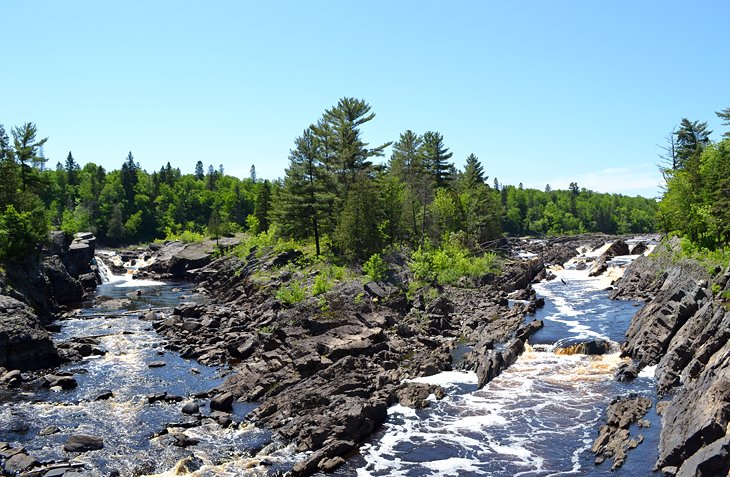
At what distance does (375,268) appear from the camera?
2304 inches

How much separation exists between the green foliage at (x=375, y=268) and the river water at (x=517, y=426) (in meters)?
20.5

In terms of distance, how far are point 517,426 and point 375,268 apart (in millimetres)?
32436

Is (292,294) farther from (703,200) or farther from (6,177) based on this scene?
(703,200)

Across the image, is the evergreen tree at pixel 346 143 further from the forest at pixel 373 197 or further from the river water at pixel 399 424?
the river water at pixel 399 424

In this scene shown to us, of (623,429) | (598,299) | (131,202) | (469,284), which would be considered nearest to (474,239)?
(469,284)

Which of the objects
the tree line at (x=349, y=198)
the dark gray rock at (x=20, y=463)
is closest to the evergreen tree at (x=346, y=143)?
the tree line at (x=349, y=198)

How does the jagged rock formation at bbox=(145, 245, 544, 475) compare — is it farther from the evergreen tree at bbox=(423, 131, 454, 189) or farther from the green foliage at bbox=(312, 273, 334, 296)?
the evergreen tree at bbox=(423, 131, 454, 189)

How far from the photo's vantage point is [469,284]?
66.4m

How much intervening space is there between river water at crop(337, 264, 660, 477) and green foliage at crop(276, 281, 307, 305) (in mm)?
20253

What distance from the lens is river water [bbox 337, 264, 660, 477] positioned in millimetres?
23422

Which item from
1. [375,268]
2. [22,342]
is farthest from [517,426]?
[22,342]

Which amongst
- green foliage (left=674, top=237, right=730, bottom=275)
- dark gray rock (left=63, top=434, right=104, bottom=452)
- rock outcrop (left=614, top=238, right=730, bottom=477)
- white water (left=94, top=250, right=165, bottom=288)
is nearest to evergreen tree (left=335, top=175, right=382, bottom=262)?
rock outcrop (left=614, top=238, right=730, bottom=477)

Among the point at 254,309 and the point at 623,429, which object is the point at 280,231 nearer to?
the point at 254,309

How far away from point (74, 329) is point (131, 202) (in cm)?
13575
